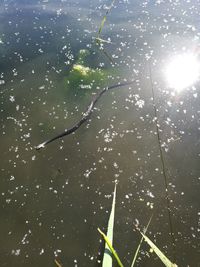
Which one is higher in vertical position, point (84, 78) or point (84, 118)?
point (84, 78)

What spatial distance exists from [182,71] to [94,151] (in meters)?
2.29

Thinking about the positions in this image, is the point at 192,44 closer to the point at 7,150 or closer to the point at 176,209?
the point at 176,209

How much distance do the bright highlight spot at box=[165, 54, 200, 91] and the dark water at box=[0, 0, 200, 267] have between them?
152 mm

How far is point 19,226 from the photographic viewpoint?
3.17 metres

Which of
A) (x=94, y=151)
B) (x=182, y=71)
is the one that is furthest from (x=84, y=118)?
(x=182, y=71)

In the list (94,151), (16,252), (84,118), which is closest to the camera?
(16,252)

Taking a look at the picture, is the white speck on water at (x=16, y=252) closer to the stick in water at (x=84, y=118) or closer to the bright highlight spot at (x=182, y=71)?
the stick in water at (x=84, y=118)

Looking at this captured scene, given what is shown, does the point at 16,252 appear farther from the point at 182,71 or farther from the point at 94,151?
the point at 182,71

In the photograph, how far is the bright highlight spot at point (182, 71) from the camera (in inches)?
187

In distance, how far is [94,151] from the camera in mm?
3854

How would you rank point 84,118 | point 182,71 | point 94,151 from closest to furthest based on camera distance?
point 94,151
point 84,118
point 182,71

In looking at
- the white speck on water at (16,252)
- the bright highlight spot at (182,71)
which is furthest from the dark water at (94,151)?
the bright highlight spot at (182,71)

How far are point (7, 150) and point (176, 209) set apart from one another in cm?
230

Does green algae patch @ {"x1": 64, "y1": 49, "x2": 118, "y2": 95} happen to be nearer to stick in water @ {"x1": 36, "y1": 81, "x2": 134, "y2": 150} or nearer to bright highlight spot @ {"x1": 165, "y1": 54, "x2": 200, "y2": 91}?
stick in water @ {"x1": 36, "y1": 81, "x2": 134, "y2": 150}
